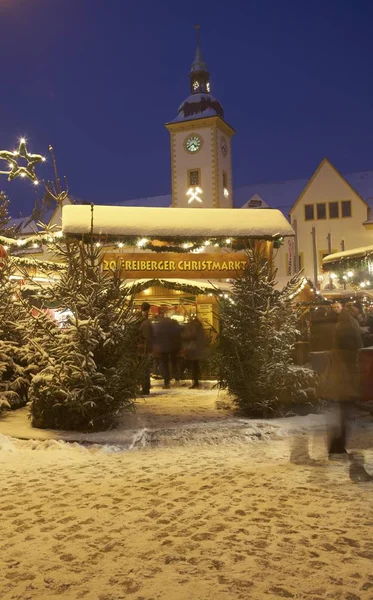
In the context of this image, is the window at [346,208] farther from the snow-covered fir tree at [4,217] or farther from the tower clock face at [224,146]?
the snow-covered fir tree at [4,217]

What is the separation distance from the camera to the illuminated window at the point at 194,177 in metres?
55.0

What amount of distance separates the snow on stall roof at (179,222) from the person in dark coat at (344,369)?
395 centimetres

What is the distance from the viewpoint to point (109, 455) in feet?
27.1

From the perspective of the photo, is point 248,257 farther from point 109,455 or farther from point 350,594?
point 350,594

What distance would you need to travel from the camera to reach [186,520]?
17.2 feet

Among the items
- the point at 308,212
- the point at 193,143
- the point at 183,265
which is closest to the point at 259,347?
the point at 183,265

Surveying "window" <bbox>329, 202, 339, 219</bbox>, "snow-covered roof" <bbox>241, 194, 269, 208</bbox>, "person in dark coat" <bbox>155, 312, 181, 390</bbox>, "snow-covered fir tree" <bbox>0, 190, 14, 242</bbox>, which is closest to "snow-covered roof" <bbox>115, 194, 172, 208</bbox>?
"snow-covered roof" <bbox>241, 194, 269, 208</bbox>

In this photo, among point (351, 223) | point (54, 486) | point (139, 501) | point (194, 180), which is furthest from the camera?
point (194, 180)

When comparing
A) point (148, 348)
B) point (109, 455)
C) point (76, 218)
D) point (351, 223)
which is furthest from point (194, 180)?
point (109, 455)

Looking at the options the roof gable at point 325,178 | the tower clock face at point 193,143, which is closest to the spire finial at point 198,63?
the tower clock face at point 193,143

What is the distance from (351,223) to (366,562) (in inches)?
1756

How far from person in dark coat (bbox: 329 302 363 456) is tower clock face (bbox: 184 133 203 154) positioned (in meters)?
49.2

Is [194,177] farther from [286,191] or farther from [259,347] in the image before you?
A: [259,347]

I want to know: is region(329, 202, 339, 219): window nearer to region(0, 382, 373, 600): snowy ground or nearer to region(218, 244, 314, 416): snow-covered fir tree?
region(218, 244, 314, 416): snow-covered fir tree
